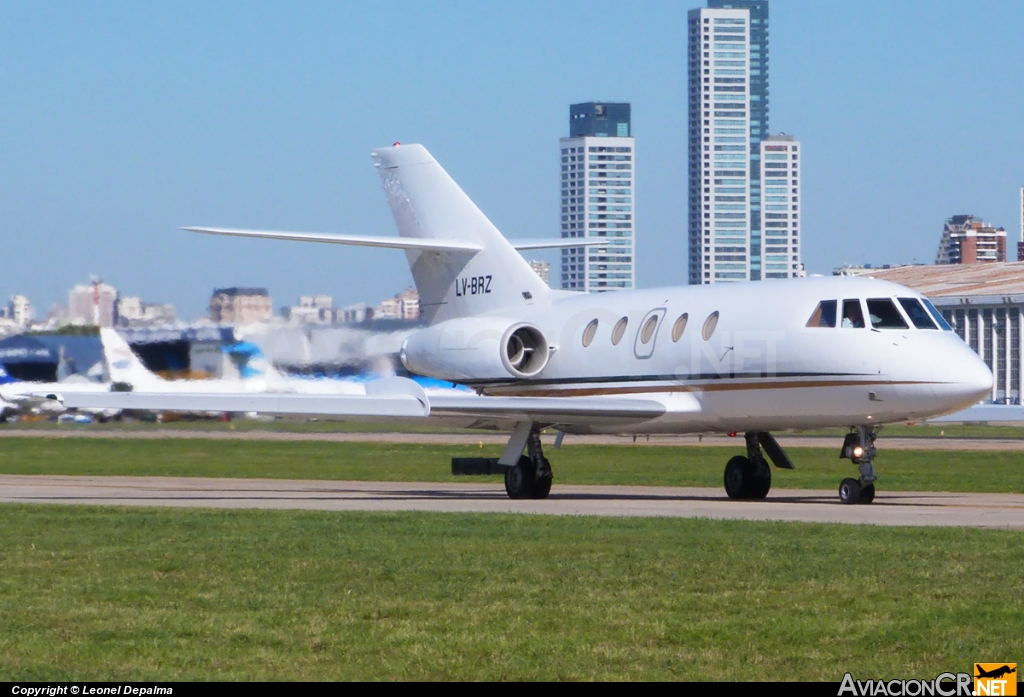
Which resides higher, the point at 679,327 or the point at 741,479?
the point at 679,327

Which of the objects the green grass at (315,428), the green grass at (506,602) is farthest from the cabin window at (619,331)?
the green grass at (315,428)

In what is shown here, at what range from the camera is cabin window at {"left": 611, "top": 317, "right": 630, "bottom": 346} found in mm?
24734

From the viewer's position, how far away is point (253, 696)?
26.9ft

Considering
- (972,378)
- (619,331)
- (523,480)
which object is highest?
(619,331)

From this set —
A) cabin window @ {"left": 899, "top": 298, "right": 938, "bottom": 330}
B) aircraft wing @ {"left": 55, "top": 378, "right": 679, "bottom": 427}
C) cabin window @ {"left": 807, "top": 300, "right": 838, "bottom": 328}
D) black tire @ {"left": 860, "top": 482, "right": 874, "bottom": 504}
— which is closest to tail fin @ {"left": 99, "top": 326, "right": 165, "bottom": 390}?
aircraft wing @ {"left": 55, "top": 378, "right": 679, "bottom": 427}

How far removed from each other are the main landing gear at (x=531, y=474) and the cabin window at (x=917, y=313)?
6.18m

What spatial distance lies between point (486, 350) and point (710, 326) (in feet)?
14.8

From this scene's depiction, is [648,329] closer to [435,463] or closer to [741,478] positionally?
[741,478]

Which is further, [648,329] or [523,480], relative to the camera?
[523,480]

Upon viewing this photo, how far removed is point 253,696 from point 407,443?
45.7m

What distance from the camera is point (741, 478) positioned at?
24.5 metres

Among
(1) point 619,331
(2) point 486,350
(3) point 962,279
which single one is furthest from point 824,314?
(3) point 962,279

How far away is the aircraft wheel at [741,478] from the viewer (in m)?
24.5

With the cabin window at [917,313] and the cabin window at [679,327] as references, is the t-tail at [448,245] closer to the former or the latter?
the cabin window at [679,327]
